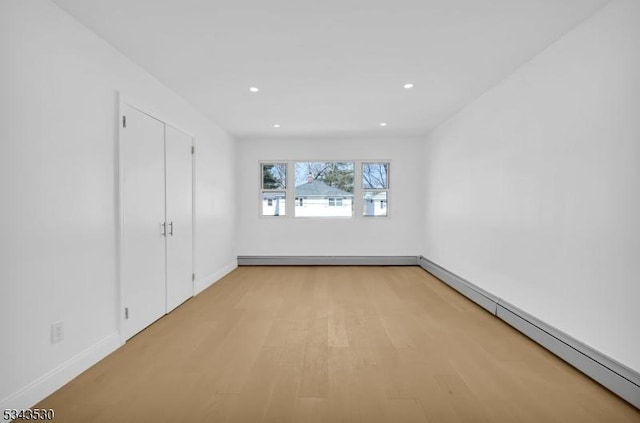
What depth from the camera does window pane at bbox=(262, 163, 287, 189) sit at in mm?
6430

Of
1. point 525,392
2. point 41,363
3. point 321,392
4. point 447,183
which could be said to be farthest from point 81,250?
point 447,183

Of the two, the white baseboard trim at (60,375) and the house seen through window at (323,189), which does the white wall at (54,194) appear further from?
the house seen through window at (323,189)

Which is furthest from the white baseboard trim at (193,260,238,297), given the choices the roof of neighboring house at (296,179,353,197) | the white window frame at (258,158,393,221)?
the roof of neighboring house at (296,179,353,197)

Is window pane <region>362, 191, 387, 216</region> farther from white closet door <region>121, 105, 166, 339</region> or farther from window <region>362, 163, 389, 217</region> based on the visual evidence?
white closet door <region>121, 105, 166, 339</region>

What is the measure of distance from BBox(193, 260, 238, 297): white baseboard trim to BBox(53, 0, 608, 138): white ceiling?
8.40 feet

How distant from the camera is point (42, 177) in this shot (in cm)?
194

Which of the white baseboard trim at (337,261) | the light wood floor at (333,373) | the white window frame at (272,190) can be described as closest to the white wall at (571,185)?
the light wood floor at (333,373)

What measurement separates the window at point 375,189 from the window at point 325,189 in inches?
11.0

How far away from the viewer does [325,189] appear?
21.1 ft

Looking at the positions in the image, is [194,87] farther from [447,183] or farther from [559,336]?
[559,336]

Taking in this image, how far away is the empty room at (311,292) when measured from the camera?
1.87 metres

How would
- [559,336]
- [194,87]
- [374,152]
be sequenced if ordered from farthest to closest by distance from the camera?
1. [374,152]
2. [194,87]
3. [559,336]

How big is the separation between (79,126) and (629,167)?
385 centimetres

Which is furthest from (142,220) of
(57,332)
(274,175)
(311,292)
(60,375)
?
(274,175)
